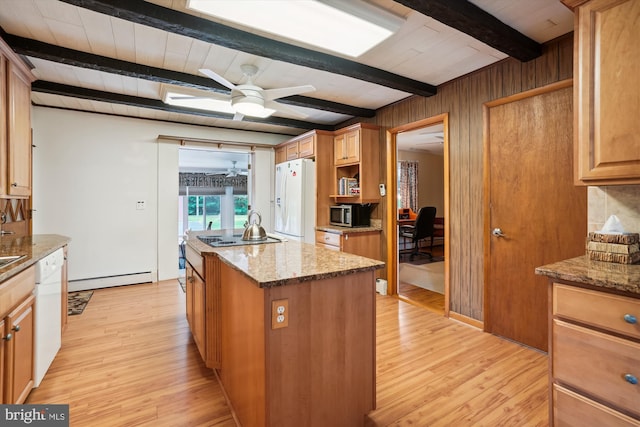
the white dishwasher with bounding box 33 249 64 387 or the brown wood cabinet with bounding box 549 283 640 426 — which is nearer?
the brown wood cabinet with bounding box 549 283 640 426

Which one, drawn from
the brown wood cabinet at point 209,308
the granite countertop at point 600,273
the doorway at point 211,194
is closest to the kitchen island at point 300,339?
the brown wood cabinet at point 209,308

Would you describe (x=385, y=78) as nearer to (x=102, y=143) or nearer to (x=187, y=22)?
(x=187, y=22)

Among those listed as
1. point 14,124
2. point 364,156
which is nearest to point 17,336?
point 14,124

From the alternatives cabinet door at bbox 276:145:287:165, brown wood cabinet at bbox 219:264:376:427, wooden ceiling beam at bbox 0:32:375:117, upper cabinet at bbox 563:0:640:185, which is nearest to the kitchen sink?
brown wood cabinet at bbox 219:264:376:427

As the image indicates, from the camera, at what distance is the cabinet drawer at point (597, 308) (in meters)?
1.17

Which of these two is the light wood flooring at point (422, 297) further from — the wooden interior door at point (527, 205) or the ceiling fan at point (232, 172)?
the ceiling fan at point (232, 172)

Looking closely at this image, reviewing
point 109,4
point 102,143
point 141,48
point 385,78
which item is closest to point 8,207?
point 102,143

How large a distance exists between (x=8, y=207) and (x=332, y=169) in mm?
3627

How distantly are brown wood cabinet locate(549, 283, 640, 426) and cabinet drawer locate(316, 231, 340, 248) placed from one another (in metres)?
2.58

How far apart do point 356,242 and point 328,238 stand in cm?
40

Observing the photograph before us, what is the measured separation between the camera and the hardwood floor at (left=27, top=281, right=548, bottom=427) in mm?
1703

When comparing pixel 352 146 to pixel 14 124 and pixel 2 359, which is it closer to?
pixel 14 124

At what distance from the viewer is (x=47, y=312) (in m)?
2.02

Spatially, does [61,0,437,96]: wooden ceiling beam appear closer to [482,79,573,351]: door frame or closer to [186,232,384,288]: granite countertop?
[482,79,573,351]: door frame
